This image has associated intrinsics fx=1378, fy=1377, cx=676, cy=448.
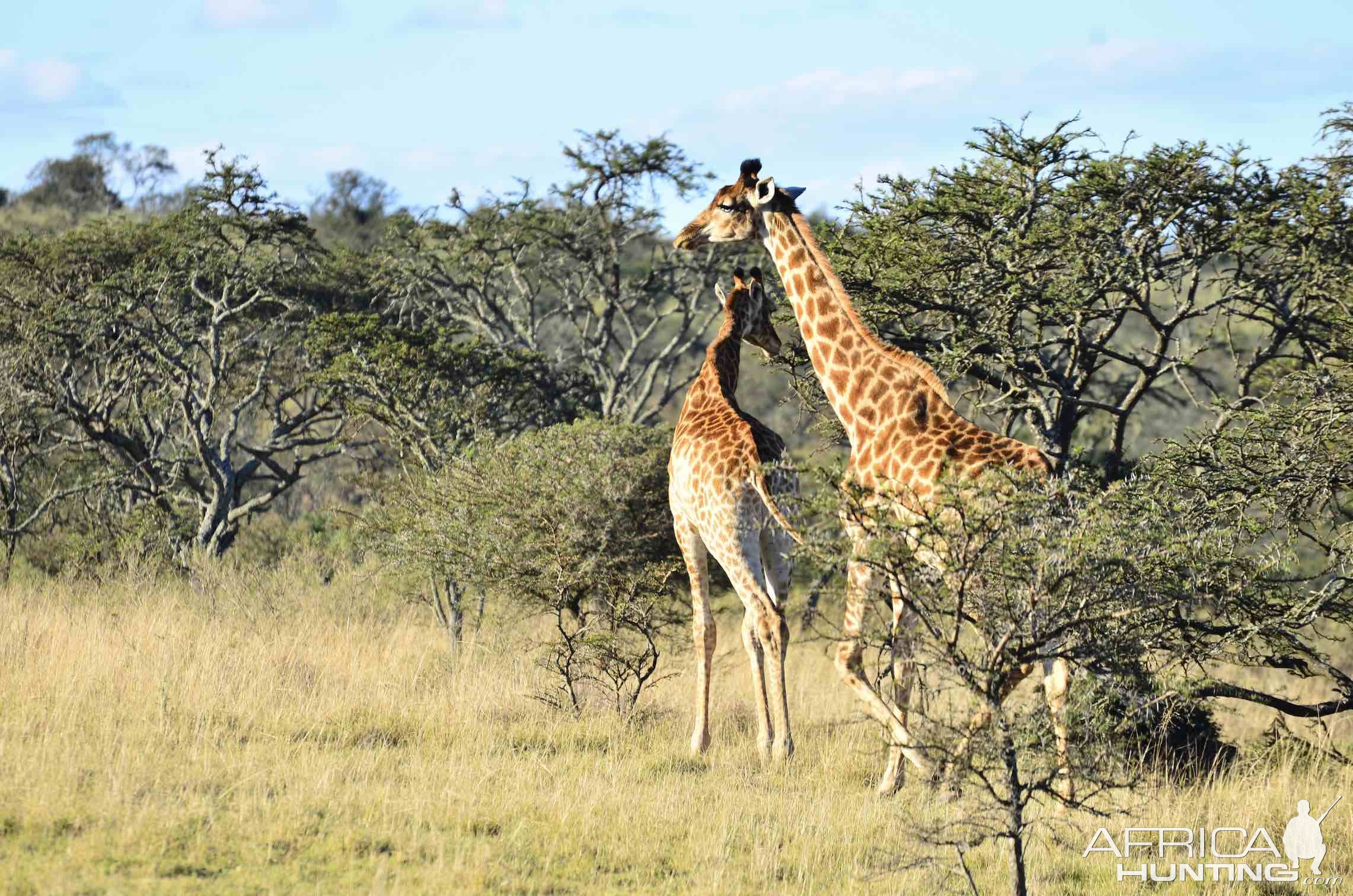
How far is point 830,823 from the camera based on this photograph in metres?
7.23

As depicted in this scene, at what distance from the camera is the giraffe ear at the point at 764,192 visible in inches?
340

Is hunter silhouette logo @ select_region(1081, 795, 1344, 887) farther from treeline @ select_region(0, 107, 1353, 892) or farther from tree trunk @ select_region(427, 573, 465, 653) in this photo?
tree trunk @ select_region(427, 573, 465, 653)

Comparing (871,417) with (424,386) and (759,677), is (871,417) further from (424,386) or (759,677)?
(424,386)

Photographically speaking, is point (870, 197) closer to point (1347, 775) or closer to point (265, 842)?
point (1347, 775)

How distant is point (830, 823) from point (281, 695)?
4.04 meters

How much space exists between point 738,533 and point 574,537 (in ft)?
6.83

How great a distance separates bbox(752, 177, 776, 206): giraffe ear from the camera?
28.3 ft

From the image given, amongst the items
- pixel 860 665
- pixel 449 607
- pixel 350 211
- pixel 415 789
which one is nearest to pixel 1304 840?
pixel 860 665

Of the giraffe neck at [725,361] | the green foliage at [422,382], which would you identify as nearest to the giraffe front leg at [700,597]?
the giraffe neck at [725,361]

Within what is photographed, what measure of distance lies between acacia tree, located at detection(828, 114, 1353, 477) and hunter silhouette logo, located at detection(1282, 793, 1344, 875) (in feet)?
13.8

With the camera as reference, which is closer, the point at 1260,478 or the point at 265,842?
the point at 265,842

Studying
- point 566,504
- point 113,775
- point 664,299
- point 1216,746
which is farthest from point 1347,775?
point 664,299

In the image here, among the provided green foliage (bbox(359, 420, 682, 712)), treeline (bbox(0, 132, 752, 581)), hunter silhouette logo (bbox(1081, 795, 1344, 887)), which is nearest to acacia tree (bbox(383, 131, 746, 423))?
treeline (bbox(0, 132, 752, 581))

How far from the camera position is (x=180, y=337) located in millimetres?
17016
